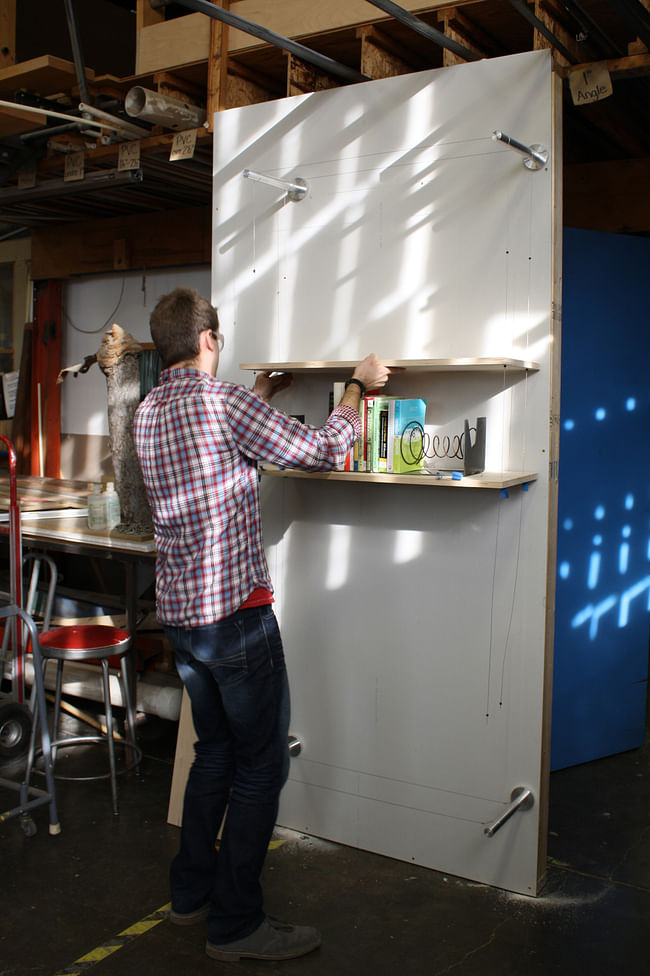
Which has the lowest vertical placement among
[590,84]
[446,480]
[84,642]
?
[84,642]

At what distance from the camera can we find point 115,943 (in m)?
2.59

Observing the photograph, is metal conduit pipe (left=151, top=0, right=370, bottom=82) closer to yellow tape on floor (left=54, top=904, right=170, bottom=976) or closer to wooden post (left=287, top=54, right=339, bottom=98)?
wooden post (left=287, top=54, right=339, bottom=98)

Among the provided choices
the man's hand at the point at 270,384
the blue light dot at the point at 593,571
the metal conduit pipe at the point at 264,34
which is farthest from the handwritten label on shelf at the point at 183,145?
the blue light dot at the point at 593,571

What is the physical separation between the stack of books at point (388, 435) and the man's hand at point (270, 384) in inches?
15.4

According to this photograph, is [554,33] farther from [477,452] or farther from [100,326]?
[100,326]

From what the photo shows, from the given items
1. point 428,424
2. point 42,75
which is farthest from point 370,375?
point 42,75

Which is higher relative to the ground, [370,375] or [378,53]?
[378,53]

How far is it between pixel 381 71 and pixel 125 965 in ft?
10.2

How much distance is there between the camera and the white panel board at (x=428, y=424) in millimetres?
2809

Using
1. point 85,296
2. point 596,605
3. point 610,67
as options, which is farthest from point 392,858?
point 85,296

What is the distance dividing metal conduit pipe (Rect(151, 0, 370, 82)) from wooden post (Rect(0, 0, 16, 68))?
114cm

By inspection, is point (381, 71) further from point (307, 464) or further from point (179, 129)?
point (307, 464)

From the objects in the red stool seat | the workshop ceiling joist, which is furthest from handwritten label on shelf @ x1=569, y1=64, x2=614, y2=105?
the red stool seat

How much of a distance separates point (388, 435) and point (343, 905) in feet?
5.06
